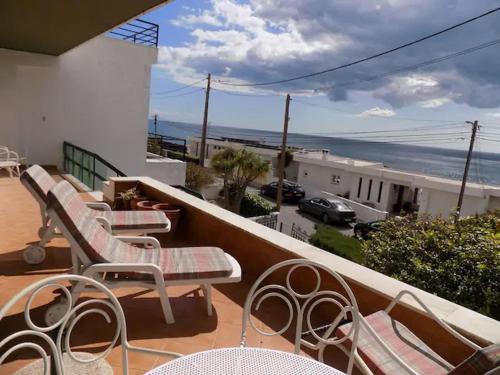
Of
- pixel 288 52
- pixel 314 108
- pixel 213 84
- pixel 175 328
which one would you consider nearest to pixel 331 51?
pixel 288 52

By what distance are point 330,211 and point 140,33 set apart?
1299cm

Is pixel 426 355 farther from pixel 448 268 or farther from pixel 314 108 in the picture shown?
pixel 314 108

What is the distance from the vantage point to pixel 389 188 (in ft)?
79.3

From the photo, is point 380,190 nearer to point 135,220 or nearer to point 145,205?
point 145,205

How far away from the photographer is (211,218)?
385 cm

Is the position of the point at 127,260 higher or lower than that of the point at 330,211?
higher

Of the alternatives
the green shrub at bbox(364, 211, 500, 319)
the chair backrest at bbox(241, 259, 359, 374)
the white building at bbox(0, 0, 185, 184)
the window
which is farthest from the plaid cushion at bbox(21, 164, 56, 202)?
the window

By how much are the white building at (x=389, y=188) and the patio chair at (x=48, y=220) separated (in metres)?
19.8

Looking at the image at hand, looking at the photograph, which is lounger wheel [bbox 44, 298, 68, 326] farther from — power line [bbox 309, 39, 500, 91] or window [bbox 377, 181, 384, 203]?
window [bbox 377, 181, 384, 203]

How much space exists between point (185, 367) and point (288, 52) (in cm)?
2601

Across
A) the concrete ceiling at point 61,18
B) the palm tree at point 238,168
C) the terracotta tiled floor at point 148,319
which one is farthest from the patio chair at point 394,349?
the palm tree at point 238,168

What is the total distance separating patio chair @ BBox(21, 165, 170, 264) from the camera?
2.96 m

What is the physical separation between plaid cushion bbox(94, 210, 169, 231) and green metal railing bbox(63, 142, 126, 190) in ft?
11.1

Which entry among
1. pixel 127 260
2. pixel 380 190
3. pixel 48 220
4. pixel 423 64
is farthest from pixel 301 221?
pixel 127 260
